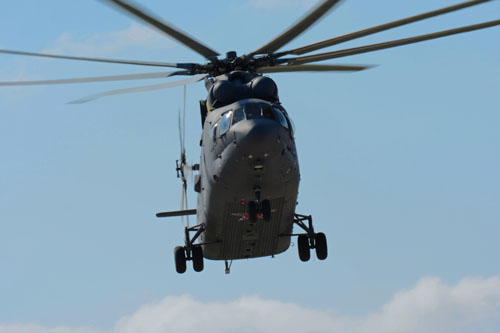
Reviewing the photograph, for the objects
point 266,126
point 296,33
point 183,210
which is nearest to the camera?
point 266,126

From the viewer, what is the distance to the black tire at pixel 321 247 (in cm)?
2844

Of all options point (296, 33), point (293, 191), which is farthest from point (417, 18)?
point (293, 191)

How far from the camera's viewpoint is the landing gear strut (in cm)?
2800

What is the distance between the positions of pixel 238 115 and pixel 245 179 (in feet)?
6.25

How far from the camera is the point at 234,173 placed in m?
23.9

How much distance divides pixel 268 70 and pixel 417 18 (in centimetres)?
675

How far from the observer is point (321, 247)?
93.3ft

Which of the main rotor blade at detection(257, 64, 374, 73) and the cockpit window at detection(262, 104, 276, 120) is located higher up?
the main rotor blade at detection(257, 64, 374, 73)

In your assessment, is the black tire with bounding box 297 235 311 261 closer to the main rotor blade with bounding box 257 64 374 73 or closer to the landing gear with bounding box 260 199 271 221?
the landing gear with bounding box 260 199 271 221

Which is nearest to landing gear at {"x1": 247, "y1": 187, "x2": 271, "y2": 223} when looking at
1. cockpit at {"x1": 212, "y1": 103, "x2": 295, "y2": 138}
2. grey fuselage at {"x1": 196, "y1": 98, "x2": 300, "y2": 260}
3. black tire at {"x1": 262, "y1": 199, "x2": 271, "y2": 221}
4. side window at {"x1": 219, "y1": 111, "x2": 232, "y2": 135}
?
black tire at {"x1": 262, "y1": 199, "x2": 271, "y2": 221}

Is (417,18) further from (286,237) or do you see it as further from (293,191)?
(286,237)

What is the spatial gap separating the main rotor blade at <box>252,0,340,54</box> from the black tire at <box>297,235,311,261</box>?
644 centimetres

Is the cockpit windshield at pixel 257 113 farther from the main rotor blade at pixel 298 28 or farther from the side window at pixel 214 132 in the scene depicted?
the main rotor blade at pixel 298 28

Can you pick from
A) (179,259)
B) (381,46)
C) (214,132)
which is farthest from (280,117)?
(179,259)
